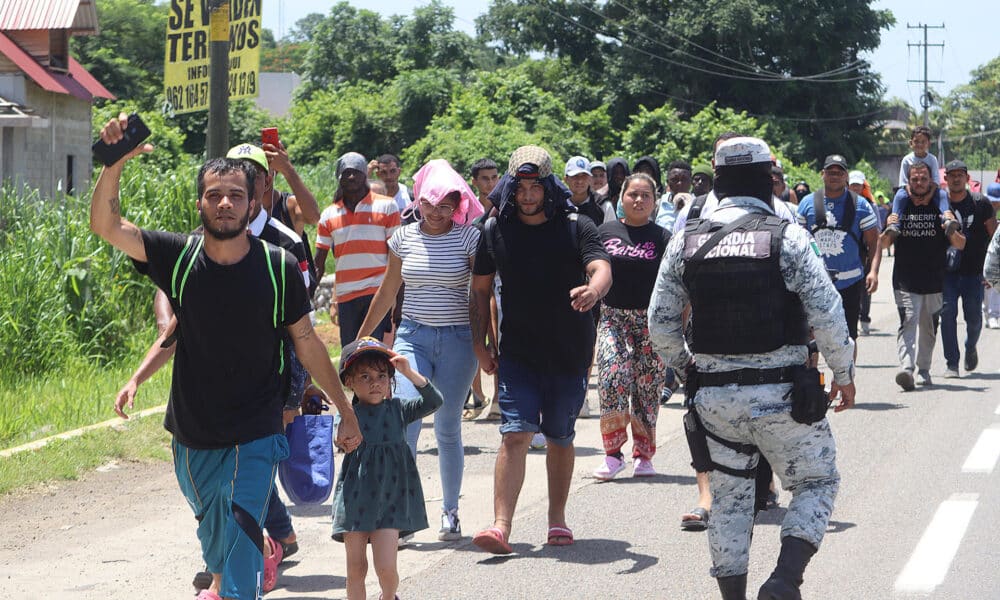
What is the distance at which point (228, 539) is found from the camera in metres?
4.83

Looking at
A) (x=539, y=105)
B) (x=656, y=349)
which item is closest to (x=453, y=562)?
(x=656, y=349)

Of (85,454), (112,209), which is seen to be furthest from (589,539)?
(85,454)

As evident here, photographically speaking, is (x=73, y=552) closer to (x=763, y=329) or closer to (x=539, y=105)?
(x=763, y=329)

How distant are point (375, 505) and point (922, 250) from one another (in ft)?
27.7

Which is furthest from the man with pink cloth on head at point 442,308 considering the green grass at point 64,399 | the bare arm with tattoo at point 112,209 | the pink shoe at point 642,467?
the green grass at point 64,399

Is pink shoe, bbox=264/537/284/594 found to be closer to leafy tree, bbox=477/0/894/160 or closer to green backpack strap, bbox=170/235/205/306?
green backpack strap, bbox=170/235/205/306

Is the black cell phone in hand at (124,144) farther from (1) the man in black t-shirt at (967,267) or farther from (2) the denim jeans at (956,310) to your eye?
(2) the denim jeans at (956,310)

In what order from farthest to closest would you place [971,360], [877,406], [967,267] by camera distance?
[971,360] < [967,267] < [877,406]

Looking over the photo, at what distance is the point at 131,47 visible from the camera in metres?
57.1

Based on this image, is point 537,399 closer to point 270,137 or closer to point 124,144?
point 270,137

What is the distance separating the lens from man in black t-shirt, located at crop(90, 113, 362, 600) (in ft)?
15.8

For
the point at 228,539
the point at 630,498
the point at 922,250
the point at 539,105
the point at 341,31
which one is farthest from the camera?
the point at 341,31

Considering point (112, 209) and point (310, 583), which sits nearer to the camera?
point (112, 209)

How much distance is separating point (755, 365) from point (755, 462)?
416mm
